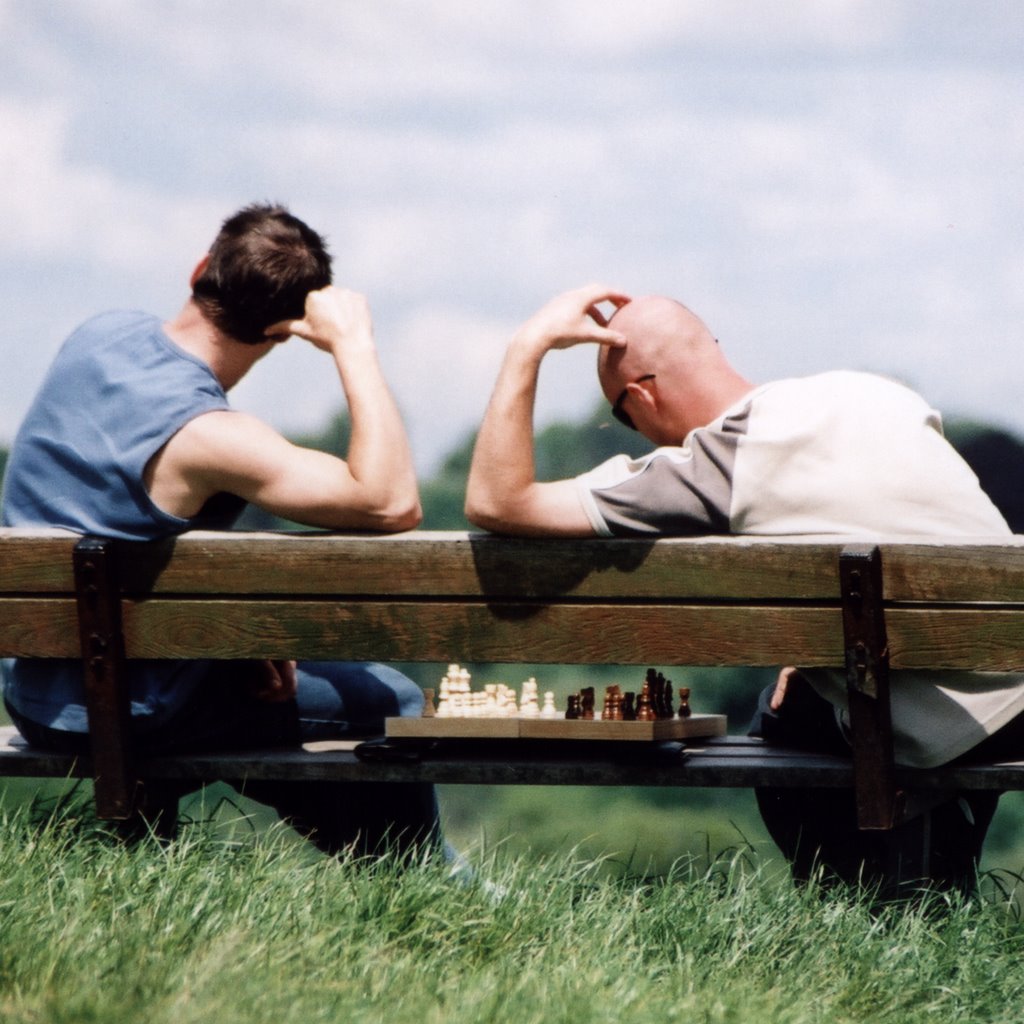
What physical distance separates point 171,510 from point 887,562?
1.52 meters

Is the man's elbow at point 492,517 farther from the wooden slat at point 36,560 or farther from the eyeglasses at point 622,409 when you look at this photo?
the wooden slat at point 36,560

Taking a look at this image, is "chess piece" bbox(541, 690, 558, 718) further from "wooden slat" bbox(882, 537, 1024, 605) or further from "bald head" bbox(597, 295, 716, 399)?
"wooden slat" bbox(882, 537, 1024, 605)

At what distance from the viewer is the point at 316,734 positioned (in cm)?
435

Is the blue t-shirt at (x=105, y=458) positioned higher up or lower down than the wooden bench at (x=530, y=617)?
higher up

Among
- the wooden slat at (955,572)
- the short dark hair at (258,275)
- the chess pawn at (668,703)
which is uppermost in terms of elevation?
the short dark hair at (258,275)

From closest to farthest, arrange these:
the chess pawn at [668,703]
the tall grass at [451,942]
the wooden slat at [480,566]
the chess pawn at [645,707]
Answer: the tall grass at [451,942]
the wooden slat at [480,566]
the chess pawn at [645,707]
the chess pawn at [668,703]

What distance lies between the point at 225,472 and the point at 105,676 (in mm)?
507

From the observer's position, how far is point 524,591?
12.3 ft

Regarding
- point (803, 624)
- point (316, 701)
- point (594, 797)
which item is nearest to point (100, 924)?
point (316, 701)

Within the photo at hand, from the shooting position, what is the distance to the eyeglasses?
13.3ft

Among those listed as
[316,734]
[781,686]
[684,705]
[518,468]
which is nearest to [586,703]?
[684,705]

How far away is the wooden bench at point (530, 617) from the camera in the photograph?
142 inches

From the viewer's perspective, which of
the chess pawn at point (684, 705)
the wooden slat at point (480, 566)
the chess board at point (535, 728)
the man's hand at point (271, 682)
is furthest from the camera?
the man's hand at point (271, 682)

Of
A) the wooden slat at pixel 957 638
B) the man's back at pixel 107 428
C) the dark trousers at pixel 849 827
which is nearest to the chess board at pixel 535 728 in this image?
the dark trousers at pixel 849 827
